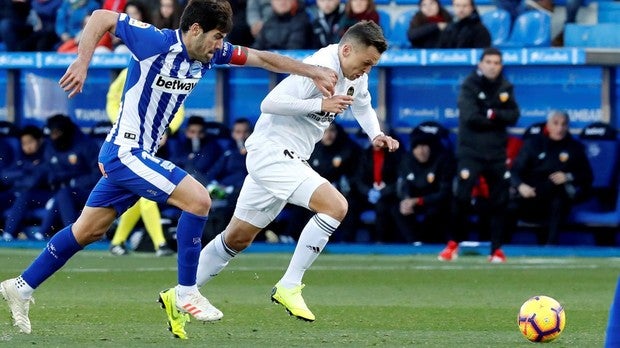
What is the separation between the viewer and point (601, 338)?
945 centimetres

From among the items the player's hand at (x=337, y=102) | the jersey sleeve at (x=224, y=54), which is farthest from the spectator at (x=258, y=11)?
the jersey sleeve at (x=224, y=54)

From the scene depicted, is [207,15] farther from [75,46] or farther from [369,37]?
[75,46]

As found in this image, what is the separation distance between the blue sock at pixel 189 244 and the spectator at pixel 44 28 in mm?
12628

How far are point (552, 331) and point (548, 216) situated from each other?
9.29 meters

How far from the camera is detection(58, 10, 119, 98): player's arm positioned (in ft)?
28.8

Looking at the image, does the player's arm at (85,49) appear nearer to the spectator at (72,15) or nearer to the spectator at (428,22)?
the spectator at (428,22)

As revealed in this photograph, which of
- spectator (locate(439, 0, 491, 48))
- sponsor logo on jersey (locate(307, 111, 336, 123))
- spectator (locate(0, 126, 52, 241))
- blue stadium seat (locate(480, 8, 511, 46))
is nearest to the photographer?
sponsor logo on jersey (locate(307, 111, 336, 123))

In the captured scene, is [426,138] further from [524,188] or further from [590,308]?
[590,308]

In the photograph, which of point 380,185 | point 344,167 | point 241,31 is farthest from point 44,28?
point 380,185

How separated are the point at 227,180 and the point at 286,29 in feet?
6.58

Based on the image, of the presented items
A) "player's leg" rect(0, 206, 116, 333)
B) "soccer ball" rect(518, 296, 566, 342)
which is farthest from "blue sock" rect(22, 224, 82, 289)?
"soccer ball" rect(518, 296, 566, 342)

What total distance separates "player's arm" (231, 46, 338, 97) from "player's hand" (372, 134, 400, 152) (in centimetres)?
91

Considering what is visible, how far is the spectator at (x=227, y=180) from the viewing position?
18.9 metres

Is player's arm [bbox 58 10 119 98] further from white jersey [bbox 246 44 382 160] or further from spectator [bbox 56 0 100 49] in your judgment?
spectator [bbox 56 0 100 49]
